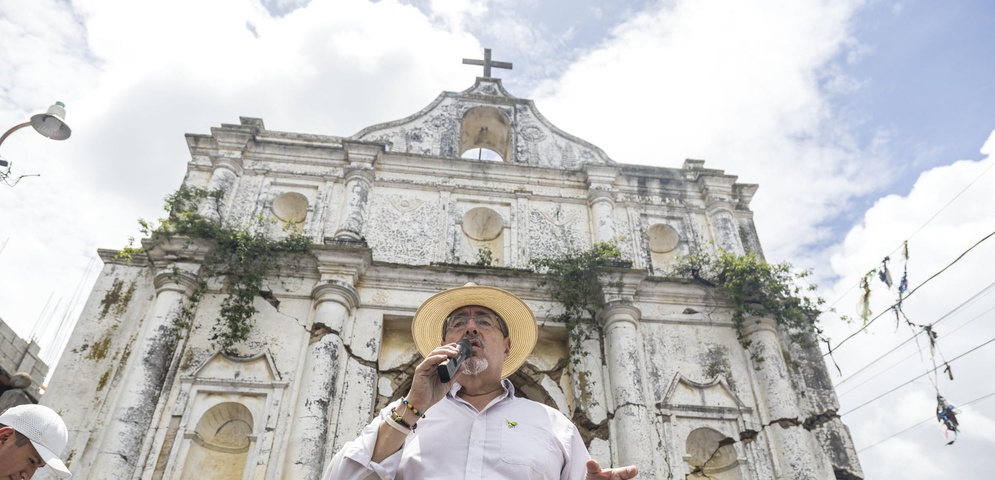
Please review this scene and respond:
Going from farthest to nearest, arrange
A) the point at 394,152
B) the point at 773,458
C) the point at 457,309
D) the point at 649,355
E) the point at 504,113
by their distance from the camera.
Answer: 1. the point at 504,113
2. the point at 394,152
3. the point at 649,355
4. the point at 773,458
5. the point at 457,309

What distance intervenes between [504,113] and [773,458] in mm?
Answer: 7198

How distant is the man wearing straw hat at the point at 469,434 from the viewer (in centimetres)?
262

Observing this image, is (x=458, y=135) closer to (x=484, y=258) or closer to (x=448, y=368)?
(x=484, y=258)

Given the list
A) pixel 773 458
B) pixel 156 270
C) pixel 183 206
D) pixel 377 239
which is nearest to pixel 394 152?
pixel 377 239

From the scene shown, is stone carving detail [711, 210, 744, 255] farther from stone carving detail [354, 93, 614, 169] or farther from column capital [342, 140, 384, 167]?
column capital [342, 140, 384, 167]

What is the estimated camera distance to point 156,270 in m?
8.45

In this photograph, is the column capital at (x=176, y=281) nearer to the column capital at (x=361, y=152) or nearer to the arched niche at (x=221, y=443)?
the arched niche at (x=221, y=443)

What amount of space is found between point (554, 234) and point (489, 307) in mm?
6135

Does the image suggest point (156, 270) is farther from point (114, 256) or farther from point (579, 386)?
Result: point (579, 386)

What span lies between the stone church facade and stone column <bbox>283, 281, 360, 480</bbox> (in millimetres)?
23

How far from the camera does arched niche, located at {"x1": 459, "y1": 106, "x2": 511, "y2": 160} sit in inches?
456

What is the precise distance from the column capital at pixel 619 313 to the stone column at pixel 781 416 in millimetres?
1657

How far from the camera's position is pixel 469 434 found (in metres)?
2.81

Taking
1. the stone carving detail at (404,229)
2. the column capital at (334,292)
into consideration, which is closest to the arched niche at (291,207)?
the stone carving detail at (404,229)
